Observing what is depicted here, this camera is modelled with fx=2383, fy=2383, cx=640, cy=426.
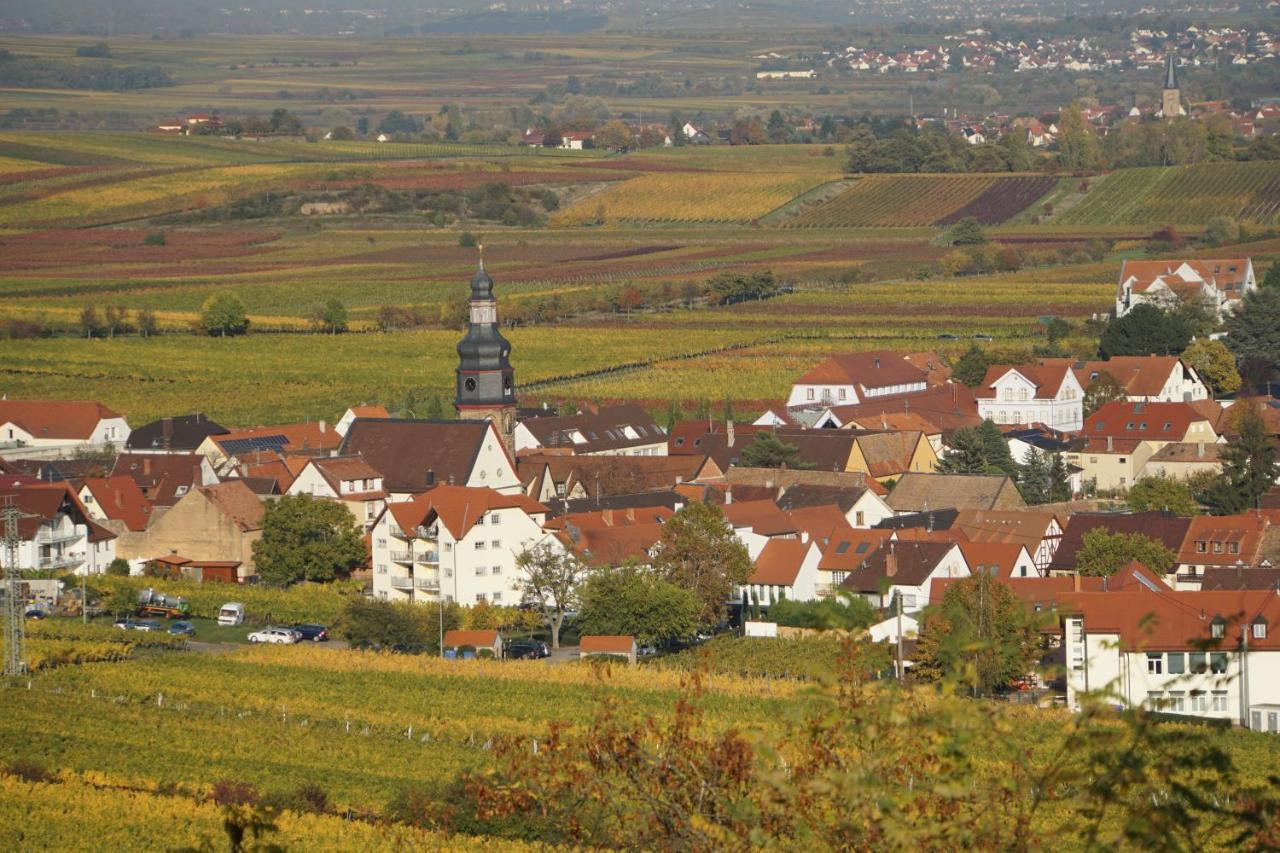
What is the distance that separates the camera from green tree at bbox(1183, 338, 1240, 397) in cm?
7656

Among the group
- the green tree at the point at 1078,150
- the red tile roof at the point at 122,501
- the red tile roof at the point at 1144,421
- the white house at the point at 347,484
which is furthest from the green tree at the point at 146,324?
the green tree at the point at 1078,150

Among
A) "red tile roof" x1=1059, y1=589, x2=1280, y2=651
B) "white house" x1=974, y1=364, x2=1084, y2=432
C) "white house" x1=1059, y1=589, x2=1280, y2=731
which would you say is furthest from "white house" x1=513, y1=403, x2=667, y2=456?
"white house" x1=1059, y1=589, x2=1280, y2=731

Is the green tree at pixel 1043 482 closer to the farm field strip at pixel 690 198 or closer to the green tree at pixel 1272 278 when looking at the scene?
the green tree at pixel 1272 278

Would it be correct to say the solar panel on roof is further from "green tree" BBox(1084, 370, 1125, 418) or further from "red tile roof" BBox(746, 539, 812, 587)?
"green tree" BBox(1084, 370, 1125, 418)

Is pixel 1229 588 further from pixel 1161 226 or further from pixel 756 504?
pixel 1161 226

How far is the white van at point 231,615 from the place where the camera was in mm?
47188

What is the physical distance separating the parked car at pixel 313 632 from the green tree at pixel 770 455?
55.0ft

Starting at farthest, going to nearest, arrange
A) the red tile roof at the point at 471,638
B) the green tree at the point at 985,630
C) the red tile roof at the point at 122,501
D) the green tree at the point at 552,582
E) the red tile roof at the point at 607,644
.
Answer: the red tile roof at the point at 122,501
the green tree at the point at 552,582
the red tile roof at the point at 471,638
the red tile roof at the point at 607,644
the green tree at the point at 985,630

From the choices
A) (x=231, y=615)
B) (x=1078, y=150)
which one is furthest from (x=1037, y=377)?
(x=1078, y=150)

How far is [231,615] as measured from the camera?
47312 mm

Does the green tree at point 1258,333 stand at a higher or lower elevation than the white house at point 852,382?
higher

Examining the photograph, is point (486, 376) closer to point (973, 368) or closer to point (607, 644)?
point (607, 644)

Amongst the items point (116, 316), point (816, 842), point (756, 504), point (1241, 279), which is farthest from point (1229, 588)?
point (116, 316)

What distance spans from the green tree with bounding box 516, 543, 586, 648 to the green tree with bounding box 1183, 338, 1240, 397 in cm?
3493
